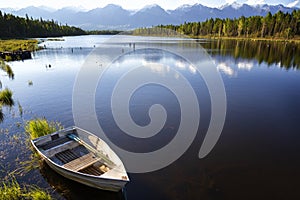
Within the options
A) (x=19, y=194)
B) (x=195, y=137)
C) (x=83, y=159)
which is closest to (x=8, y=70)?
(x=19, y=194)

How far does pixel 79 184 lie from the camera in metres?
10.1

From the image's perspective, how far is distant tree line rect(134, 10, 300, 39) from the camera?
102312mm

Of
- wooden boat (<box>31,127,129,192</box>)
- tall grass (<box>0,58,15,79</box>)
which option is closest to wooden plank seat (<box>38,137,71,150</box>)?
wooden boat (<box>31,127,129,192</box>)

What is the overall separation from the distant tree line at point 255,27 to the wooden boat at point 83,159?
395 feet

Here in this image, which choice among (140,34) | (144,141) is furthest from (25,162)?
(140,34)

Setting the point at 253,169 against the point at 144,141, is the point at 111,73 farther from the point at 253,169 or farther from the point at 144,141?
the point at 253,169

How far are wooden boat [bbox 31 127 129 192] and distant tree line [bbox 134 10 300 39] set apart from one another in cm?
12044

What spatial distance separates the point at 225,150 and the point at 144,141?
18.8ft

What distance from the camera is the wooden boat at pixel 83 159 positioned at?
8.80 m

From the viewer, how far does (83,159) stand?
10484 millimetres

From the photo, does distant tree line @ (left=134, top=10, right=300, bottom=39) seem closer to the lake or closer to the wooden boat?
the lake

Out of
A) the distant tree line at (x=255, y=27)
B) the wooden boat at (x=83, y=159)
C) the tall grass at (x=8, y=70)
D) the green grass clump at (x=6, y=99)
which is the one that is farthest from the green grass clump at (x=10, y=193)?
the distant tree line at (x=255, y=27)

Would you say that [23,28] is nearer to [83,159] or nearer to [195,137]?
[83,159]

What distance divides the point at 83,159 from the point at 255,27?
13556 centimetres
